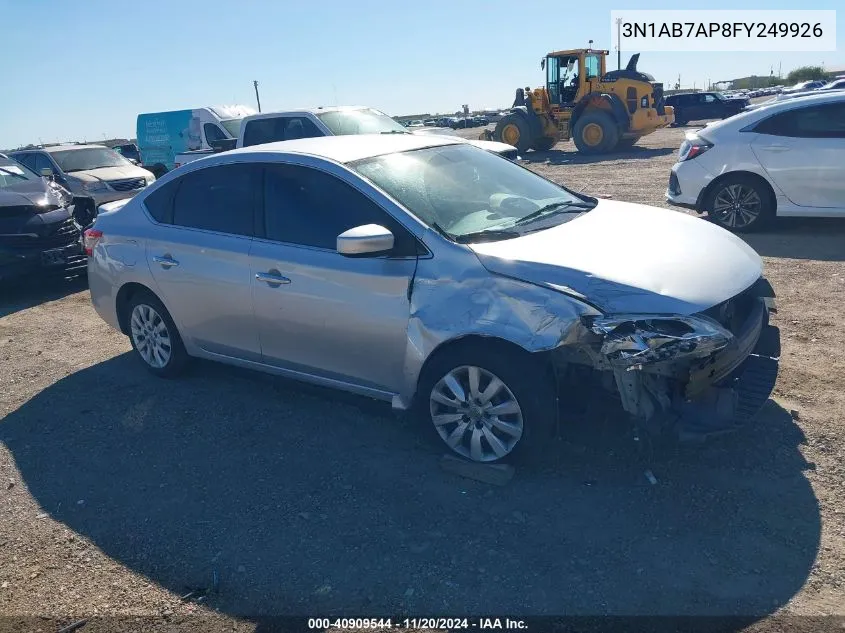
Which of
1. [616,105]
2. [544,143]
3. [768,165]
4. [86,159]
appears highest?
[616,105]

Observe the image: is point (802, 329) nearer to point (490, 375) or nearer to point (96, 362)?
point (490, 375)

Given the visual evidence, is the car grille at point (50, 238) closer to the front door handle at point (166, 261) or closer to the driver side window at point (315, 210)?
the front door handle at point (166, 261)

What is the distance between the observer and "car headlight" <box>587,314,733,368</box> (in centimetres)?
330

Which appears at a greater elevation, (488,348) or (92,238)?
(92,238)

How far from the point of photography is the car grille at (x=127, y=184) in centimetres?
1330

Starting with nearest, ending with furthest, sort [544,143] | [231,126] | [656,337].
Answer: [656,337], [231,126], [544,143]

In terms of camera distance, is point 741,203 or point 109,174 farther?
point 109,174

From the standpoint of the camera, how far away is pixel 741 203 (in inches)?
344

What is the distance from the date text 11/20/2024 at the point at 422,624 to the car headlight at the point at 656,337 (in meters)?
1.28

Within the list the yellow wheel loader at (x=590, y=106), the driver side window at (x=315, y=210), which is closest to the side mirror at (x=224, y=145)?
the driver side window at (x=315, y=210)

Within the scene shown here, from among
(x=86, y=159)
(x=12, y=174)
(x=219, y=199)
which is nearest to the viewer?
(x=219, y=199)

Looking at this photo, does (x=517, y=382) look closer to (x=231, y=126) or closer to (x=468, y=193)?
(x=468, y=193)

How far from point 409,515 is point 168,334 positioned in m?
2.72

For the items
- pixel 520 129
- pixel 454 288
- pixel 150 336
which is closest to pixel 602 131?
pixel 520 129
